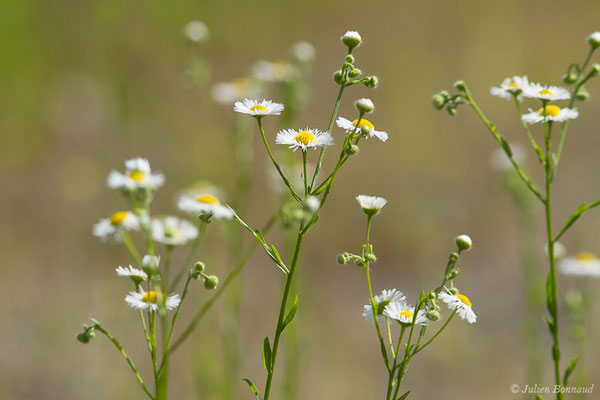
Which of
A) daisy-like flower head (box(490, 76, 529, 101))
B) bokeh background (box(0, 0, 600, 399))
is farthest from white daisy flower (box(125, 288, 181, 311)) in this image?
bokeh background (box(0, 0, 600, 399))

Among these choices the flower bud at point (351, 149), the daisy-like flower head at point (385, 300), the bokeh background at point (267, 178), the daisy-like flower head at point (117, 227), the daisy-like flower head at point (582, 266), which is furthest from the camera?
the bokeh background at point (267, 178)

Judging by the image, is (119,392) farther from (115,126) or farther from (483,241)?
(483,241)

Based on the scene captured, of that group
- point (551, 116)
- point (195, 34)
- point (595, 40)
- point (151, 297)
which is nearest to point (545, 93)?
point (551, 116)

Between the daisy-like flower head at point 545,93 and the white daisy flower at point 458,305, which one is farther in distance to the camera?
the daisy-like flower head at point 545,93

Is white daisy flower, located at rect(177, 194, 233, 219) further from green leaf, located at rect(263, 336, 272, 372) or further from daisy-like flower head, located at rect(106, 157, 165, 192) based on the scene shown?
green leaf, located at rect(263, 336, 272, 372)

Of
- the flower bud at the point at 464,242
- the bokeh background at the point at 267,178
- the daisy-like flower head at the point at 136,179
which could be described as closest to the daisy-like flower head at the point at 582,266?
the bokeh background at the point at 267,178

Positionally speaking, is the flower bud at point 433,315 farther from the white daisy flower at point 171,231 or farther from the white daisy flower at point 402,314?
the white daisy flower at point 171,231
